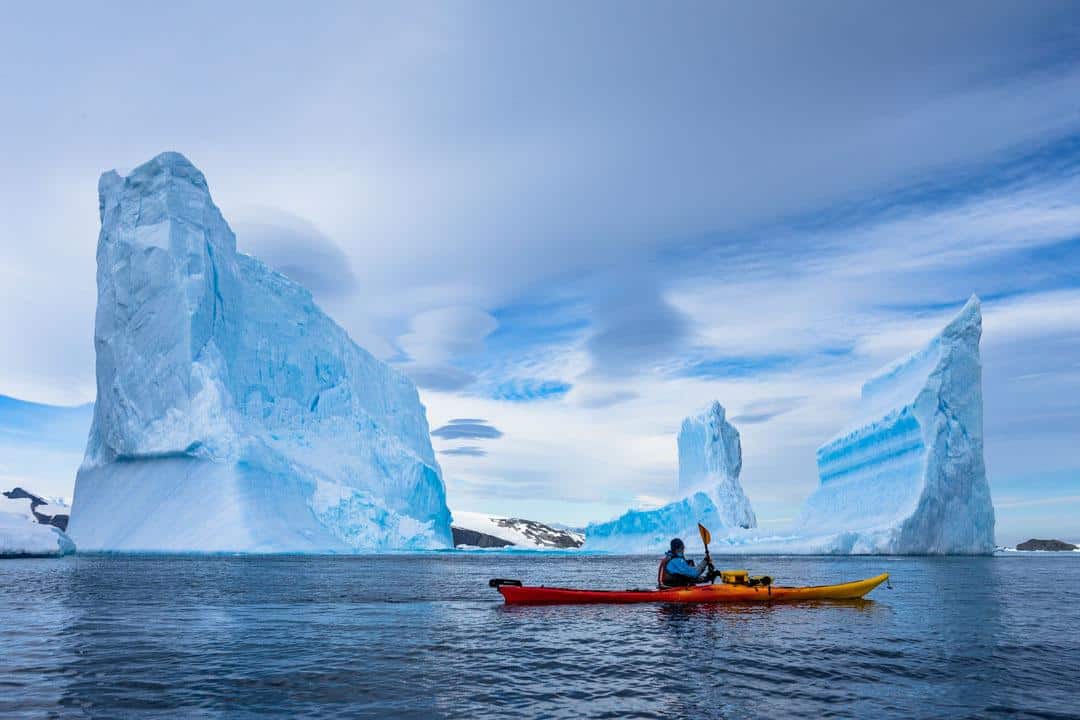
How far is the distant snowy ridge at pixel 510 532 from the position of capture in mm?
123875

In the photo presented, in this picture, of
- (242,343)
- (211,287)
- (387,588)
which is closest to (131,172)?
(211,287)

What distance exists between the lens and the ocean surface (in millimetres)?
7840

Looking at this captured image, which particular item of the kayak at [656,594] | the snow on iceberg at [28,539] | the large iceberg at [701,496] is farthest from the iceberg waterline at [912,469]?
the snow on iceberg at [28,539]

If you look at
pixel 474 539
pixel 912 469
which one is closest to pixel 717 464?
pixel 912 469

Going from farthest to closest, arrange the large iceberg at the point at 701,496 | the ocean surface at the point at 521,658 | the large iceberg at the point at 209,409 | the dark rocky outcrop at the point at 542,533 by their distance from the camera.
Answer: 1. the dark rocky outcrop at the point at 542,533
2. the large iceberg at the point at 701,496
3. the large iceberg at the point at 209,409
4. the ocean surface at the point at 521,658

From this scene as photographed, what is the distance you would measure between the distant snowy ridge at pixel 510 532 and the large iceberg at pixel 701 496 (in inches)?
2291

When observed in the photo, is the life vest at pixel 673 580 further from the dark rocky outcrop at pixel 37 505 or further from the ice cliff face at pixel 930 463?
the dark rocky outcrop at pixel 37 505

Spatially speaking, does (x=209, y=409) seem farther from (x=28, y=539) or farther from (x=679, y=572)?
(x=679, y=572)

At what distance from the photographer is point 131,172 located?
156 ft

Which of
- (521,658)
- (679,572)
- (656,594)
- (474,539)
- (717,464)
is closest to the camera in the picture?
(521,658)

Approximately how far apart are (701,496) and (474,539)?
6876cm

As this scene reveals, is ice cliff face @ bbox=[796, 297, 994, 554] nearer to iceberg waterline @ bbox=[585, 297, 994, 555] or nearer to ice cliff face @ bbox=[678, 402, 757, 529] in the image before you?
iceberg waterline @ bbox=[585, 297, 994, 555]

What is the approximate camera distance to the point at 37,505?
10400 centimetres

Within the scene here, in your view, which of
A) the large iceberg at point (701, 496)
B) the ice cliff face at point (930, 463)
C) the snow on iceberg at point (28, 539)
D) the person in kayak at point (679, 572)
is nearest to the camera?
the person in kayak at point (679, 572)
